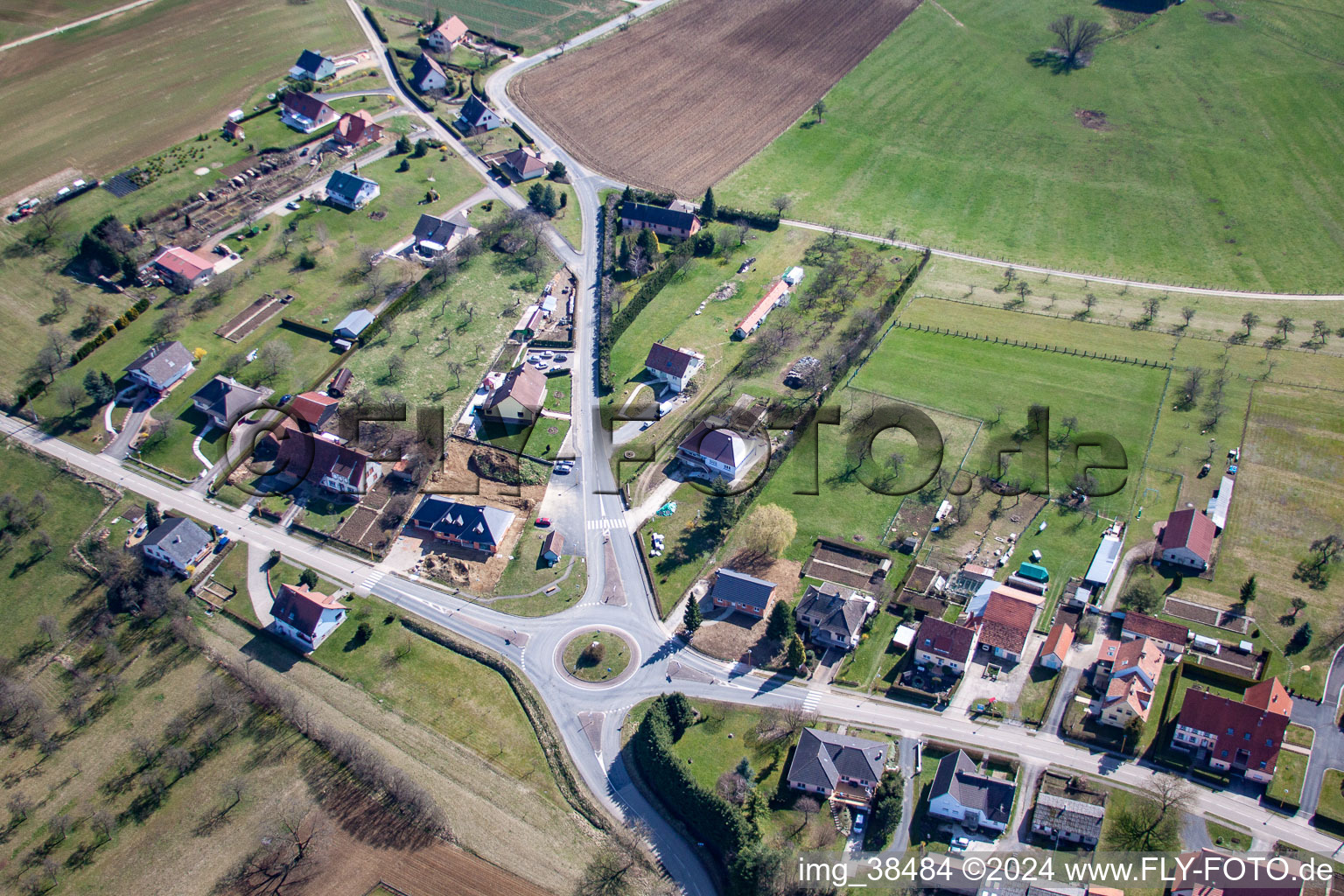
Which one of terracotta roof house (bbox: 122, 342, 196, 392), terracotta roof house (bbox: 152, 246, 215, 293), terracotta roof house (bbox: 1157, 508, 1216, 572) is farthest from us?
terracotta roof house (bbox: 152, 246, 215, 293)

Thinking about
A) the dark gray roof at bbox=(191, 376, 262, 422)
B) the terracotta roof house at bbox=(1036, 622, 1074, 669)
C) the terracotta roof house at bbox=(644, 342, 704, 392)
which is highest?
the dark gray roof at bbox=(191, 376, 262, 422)

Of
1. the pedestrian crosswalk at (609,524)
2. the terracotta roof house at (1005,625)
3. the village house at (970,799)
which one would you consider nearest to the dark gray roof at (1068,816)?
the village house at (970,799)

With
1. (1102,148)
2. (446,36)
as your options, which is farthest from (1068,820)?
(446,36)

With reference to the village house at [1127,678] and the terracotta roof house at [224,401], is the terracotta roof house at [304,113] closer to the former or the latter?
the terracotta roof house at [224,401]

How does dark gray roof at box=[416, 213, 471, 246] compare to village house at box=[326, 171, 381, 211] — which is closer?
dark gray roof at box=[416, 213, 471, 246]

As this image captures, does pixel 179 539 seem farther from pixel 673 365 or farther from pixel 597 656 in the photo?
pixel 673 365

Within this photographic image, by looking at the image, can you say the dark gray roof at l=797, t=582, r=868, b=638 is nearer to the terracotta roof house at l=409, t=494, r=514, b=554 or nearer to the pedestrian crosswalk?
the pedestrian crosswalk

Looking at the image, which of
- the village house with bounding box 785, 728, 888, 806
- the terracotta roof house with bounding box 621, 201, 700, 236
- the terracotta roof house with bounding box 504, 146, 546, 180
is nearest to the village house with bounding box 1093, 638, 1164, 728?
the village house with bounding box 785, 728, 888, 806
